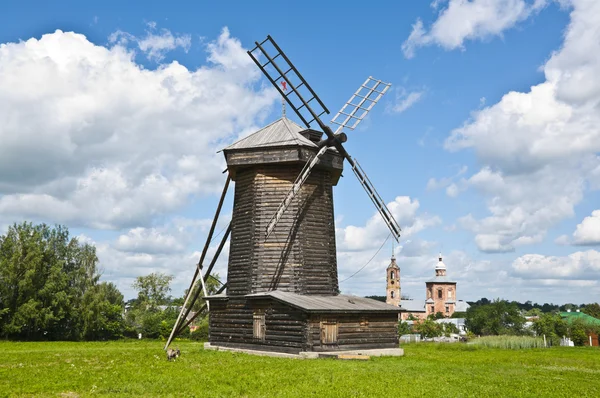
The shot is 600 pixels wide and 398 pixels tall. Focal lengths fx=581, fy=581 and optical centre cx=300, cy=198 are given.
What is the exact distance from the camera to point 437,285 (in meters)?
120

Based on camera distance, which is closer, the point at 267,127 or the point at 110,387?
the point at 110,387

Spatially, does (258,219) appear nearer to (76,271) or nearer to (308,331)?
(308,331)

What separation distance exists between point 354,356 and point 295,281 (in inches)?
184

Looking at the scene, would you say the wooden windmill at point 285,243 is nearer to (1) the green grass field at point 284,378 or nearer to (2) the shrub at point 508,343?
(1) the green grass field at point 284,378

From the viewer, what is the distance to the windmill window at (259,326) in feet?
78.6

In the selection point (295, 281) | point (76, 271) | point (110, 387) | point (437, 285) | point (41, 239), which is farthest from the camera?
point (437, 285)

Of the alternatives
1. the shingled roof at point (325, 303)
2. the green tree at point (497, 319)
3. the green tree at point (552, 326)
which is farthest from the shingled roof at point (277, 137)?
the green tree at point (497, 319)

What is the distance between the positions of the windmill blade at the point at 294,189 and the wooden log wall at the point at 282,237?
66 cm

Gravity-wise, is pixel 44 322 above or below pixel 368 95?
below

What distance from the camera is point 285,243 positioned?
25.0m

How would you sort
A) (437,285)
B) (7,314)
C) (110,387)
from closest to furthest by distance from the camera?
(110,387)
(7,314)
(437,285)

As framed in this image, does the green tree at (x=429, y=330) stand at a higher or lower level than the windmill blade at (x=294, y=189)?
lower

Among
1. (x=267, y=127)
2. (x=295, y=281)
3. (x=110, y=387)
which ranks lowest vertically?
(x=110, y=387)

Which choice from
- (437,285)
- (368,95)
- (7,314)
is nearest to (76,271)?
(7,314)
